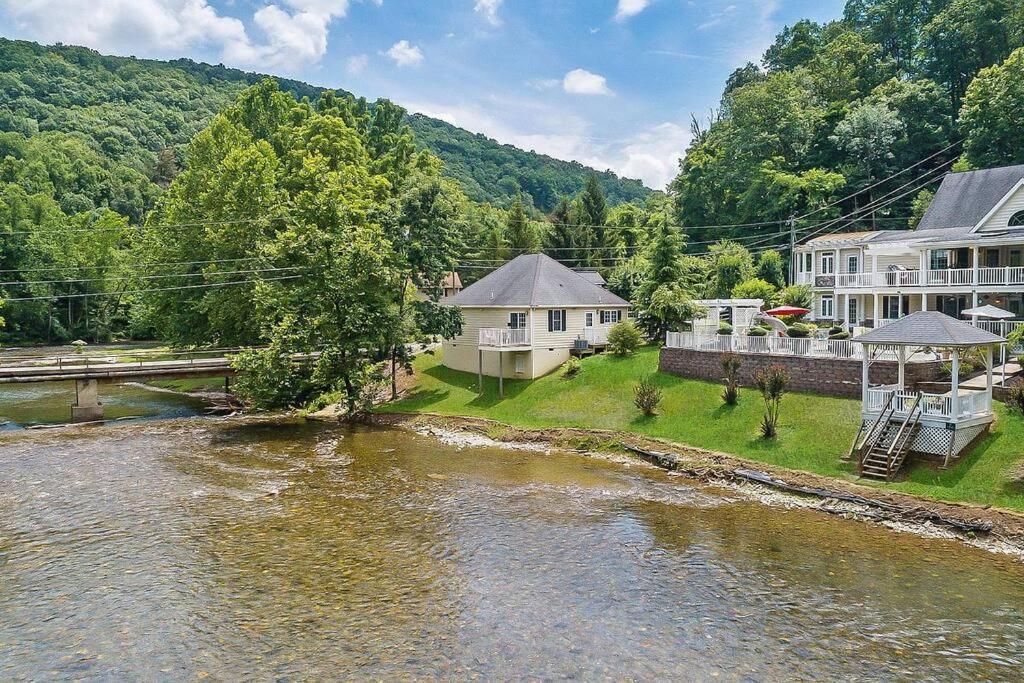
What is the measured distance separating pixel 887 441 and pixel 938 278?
15480 millimetres

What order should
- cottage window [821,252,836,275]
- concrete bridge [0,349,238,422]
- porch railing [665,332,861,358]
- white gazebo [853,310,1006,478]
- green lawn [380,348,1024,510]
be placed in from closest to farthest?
green lawn [380,348,1024,510] < white gazebo [853,310,1006,478] < porch railing [665,332,861,358] < concrete bridge [0,349,238,422] < cottage window [821,252,836,275]

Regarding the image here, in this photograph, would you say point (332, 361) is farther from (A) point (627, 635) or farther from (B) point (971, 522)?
(B) point (971, 522)

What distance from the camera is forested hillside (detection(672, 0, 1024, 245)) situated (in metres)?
58.0

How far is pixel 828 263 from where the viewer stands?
4544 cm

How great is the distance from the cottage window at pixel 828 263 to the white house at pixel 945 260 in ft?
0.50

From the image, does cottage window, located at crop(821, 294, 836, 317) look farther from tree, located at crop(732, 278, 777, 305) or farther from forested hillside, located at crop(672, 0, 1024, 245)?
forested hillside, located at crop(672, 0, 1024, 245)

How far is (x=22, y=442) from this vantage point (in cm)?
2877

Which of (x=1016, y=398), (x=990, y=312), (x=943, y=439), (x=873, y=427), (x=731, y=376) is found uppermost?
(x=990, y=312)

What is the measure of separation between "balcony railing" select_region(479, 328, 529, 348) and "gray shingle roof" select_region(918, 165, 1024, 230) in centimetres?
2283

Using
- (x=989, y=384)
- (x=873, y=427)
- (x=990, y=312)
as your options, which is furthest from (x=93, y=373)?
(x=990, y=312)

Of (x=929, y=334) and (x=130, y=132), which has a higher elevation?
(x=130, y=132)

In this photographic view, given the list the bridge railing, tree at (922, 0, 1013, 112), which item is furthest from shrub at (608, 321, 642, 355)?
tree at (922, 0, 1013, 112)

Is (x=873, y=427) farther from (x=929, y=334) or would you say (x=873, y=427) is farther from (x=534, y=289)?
(x=534, y=289)

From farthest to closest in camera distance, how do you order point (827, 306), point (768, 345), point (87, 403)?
1. point (827, 306)
2. point (87, 403)
3. point (768, 345)
